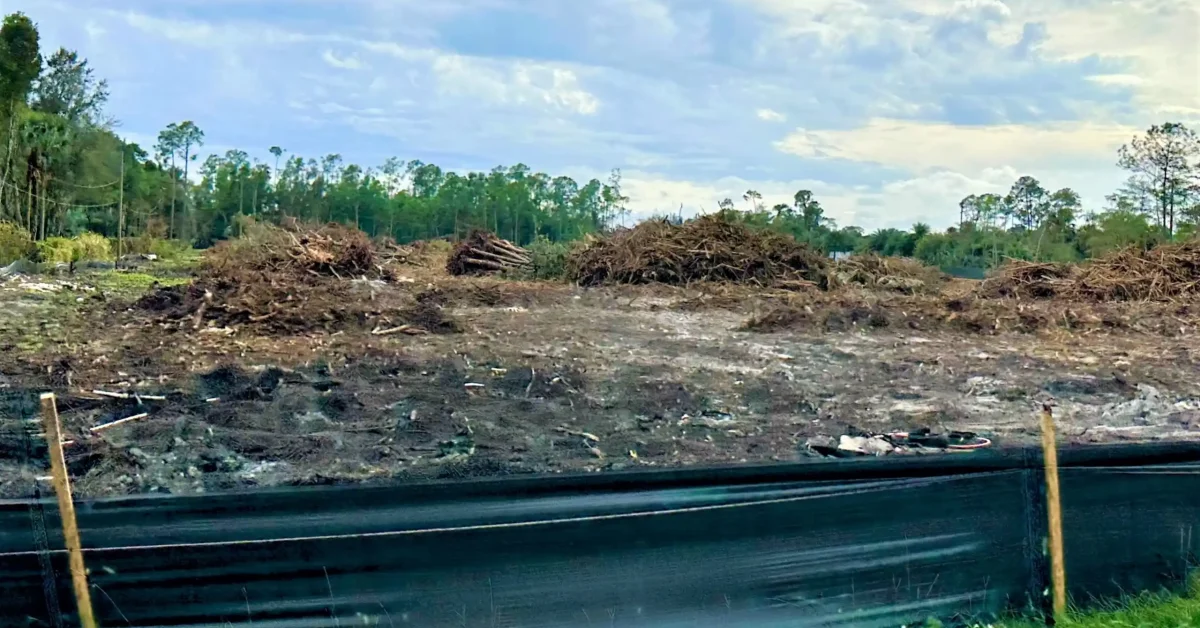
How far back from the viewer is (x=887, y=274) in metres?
19.1

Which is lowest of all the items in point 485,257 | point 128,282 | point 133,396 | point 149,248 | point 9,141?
point 133,396

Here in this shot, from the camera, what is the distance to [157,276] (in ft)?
64.6

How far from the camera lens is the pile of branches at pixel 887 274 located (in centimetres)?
1820

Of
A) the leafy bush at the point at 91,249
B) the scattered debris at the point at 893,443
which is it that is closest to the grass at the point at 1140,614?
the scattered debris at the point at 893,443

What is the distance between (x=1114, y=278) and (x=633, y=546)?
16.3 metres

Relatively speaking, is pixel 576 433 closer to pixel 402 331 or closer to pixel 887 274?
pixel 402 331

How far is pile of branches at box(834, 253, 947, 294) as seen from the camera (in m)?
18.2

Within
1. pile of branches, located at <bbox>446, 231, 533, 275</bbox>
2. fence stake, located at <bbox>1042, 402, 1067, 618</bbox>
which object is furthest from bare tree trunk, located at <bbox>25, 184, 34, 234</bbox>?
fence stake, located at <bbox>1042, 402, 1067, 618</bbox>

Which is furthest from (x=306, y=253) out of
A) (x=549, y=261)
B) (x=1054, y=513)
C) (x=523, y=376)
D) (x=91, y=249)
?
(x=1054, y=513)

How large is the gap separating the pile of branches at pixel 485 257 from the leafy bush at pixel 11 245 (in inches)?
384

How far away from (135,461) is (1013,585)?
4948 mm

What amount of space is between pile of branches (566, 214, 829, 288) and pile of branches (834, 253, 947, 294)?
2.48 feet

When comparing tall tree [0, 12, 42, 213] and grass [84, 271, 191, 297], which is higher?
tall tree [0, 12, 42, 213]

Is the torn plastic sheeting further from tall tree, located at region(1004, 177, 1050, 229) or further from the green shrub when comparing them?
tall tree, located at region(1004, 177, 1050, 229)
